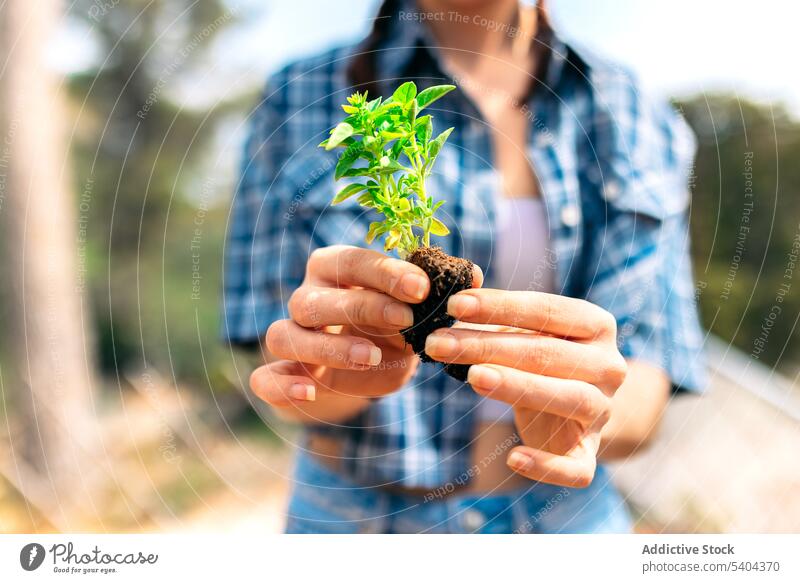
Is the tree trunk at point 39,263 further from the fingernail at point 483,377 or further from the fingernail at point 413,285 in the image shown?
the fingernail at point 483,377

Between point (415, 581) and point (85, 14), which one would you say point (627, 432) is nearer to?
point (415, 581)

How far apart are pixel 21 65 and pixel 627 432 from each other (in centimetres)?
417

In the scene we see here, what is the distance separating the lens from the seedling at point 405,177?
1201 millimetres

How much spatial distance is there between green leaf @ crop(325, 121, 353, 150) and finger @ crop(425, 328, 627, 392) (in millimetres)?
439

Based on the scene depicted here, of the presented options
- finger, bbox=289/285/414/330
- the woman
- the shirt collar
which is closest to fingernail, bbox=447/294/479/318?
finger, bbox=289/285/414/330

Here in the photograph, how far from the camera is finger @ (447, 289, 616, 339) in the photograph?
1271 millimetres

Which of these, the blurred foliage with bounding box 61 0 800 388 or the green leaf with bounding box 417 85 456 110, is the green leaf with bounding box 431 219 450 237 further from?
the blurred foliage with bounding box 61 0 800 388

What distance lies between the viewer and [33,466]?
174 inches

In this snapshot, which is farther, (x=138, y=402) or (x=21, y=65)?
(x=138, y=402)

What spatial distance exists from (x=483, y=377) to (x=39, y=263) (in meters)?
3.95

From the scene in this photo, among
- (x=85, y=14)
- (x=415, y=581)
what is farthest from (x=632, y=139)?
(x=85, y=14)

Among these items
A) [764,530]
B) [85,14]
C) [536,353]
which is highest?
[85,14]

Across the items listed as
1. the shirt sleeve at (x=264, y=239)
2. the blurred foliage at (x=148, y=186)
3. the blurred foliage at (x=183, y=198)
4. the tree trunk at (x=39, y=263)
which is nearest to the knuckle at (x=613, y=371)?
the shirt sleeve at (x=264, y=239)

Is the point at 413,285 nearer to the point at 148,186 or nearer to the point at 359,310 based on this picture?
the point at 359,310
